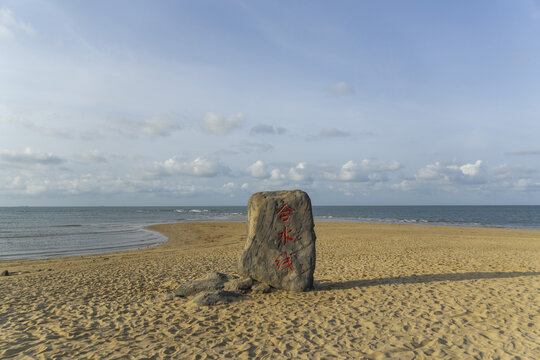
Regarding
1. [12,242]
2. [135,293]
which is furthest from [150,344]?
[12,242]

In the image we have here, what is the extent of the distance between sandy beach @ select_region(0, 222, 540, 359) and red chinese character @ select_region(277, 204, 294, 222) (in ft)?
6.46

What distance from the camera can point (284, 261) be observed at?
8.55 m

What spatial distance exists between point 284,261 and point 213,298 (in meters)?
2.06

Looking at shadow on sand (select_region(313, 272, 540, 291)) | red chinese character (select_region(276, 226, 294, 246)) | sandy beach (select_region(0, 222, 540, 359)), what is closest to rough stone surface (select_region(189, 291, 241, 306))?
sandy beach (select_region(0, 222, 540, 359))

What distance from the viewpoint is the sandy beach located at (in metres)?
5.27

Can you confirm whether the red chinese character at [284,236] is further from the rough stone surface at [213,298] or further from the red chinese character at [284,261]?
the rough stone surface at [213,298]

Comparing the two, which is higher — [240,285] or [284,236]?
[284,236]

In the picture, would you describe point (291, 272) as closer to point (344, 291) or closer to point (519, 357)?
point (344, 291)

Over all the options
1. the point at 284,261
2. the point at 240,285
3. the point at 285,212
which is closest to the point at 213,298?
the point at 240,285

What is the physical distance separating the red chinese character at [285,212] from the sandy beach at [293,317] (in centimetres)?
197

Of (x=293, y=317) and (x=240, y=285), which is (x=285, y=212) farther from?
(x=293, y=317)

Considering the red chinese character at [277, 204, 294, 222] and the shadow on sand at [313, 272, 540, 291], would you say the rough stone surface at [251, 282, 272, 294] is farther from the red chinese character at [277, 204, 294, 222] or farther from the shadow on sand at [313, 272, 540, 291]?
the red chinese character at [277, 204, 294, 222]

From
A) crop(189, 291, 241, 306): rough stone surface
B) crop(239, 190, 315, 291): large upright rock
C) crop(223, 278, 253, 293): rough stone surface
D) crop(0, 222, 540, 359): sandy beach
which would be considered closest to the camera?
crop(0, 222, 540, 359): sandy beach

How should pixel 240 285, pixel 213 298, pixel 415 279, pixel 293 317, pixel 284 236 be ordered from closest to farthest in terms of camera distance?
pixel 293 317, pixel 213 298, pixel 240 285, pixel 284 236, pixel 415 279
